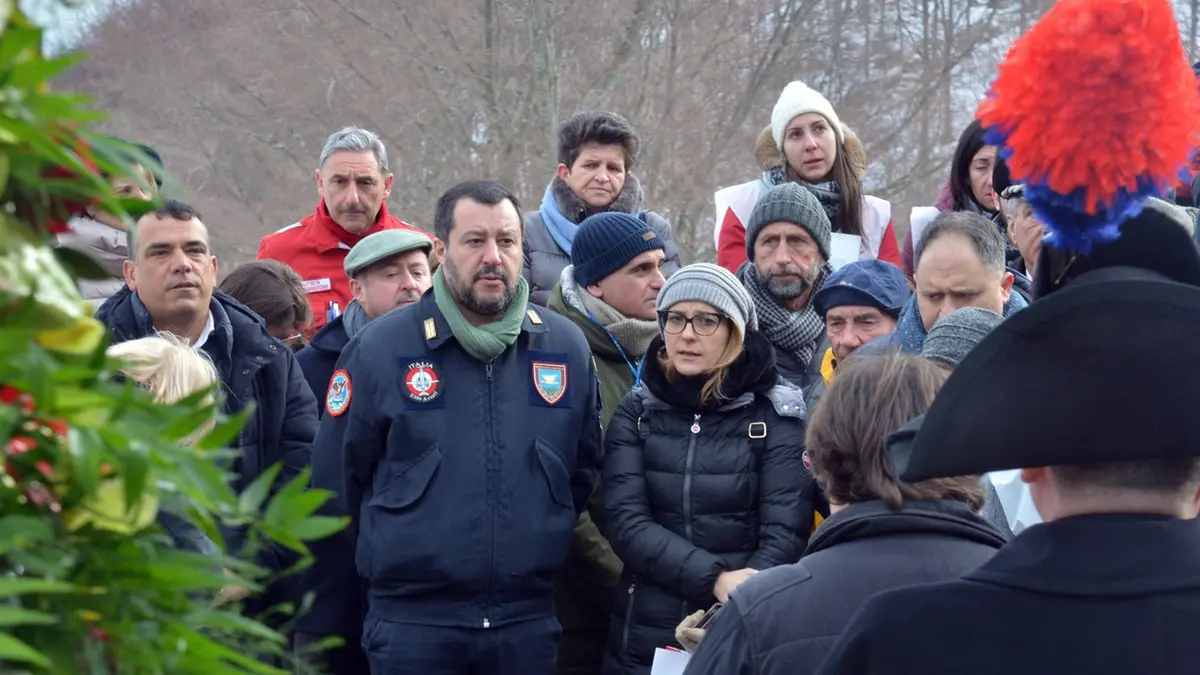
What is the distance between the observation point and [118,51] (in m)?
10.2

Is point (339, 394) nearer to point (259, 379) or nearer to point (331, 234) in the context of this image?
point (259, 379)

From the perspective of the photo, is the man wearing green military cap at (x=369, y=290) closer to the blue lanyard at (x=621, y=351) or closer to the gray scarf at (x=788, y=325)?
the blue lanyard at (x=621, y=351)

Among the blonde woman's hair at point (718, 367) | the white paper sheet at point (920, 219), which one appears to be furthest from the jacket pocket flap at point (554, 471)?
the white paper sheet at point (920, 219)

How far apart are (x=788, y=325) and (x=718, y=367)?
2.40 ft

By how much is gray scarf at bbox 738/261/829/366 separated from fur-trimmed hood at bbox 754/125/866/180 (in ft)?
3.12

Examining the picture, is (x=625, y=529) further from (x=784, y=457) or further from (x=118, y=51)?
(x=118, y=51)

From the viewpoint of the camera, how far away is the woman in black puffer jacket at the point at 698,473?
4.48 m

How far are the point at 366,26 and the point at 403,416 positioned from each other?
24.1 ft

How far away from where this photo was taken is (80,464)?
108 cm

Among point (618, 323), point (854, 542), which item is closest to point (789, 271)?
point (618, 323)

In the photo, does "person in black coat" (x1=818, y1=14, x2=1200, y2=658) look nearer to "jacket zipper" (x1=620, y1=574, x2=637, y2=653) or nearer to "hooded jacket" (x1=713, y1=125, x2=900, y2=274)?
"jacket zipper" (x1=620, y1=574, x2=637, y2=653)

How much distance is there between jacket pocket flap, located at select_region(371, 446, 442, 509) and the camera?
4491 millimetres

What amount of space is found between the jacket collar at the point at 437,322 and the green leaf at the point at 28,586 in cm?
361

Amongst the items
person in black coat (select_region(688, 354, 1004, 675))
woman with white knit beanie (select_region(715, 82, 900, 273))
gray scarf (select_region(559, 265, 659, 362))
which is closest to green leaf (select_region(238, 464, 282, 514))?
person in black coat (select_region(688, 354, 1004, 675))
